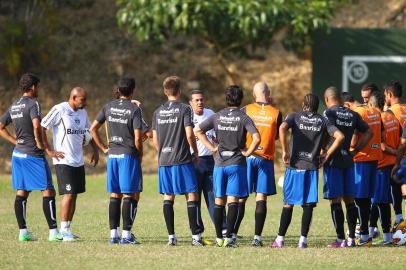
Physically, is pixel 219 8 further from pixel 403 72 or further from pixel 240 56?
pixel 403 72

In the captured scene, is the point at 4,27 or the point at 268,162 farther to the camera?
the point at 4,27

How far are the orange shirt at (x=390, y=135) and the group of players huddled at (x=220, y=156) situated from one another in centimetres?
27

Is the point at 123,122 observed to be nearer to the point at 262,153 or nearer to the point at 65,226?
the point at 65,226

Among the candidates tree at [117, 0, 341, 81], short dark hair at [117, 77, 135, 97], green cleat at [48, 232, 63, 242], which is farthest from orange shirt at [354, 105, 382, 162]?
tree at [117, 0, 341, 81]

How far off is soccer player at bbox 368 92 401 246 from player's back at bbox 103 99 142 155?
346 cm

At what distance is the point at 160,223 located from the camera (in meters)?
16.8

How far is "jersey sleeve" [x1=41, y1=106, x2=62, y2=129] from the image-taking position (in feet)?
45.1

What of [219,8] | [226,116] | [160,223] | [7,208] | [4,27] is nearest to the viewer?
[226,116]

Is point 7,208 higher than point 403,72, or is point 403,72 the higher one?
point 403,72

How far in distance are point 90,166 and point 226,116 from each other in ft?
43.2

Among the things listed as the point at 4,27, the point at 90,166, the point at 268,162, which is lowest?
the point at 90,166

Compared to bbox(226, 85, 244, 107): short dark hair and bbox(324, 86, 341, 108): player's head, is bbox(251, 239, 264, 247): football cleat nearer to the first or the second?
bbox(226, 85, 244, 107): short dark hair

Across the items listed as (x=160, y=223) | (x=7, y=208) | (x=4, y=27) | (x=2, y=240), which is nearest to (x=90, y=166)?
(x=4, y=27)

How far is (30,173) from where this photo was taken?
13.9 metres
